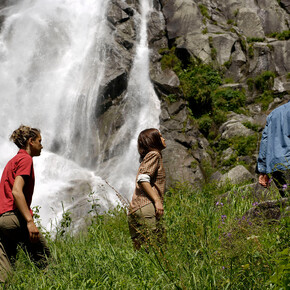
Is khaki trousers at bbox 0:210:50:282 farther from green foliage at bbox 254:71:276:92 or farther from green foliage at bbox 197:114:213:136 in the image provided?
green foliage at bbox 254:71:276:92

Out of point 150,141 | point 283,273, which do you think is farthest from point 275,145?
point 283,273

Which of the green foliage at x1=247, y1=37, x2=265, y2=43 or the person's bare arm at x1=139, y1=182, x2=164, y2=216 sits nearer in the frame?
the person's bare arm at x1=139, y1=182, x2=164, y2=216

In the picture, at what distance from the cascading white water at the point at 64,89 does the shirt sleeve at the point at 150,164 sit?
23.0 feet

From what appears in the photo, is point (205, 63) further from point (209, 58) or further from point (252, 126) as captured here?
point (252, 126)

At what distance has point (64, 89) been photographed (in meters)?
14.6

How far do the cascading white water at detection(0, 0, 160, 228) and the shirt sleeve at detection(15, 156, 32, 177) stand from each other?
7.03m

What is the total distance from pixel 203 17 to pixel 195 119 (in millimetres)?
6498

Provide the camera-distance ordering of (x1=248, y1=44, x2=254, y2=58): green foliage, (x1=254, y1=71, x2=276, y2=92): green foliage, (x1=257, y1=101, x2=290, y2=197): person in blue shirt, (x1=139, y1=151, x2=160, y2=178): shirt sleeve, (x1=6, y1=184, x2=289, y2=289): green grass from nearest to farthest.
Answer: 1. (x1=6, y1=184, x2=289, y2=289): green grass
2. (x1=139, y1=151, x2=160, y2=178): shirt sleeve
3. (x1=257, y1=101, x2=290, y2=197): person in blue shirt
4. (x1=254, y1=71, x2=276, y2=92): green foliage
5. (x1=248, y1=44, x2=254, y2=58): green foliage

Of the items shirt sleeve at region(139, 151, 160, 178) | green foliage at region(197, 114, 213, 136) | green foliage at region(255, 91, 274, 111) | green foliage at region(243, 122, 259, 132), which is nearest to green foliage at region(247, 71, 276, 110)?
green foliage at region(255, 91, 274, 111)

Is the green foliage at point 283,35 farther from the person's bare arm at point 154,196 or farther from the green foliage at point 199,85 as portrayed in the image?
the person's bare arm at point 154,196

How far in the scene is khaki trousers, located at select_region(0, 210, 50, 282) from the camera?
344cm

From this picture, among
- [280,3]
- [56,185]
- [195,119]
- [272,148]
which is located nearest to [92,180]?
[56,185]

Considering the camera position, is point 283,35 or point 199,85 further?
point 283,35

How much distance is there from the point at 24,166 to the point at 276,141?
2732mm
